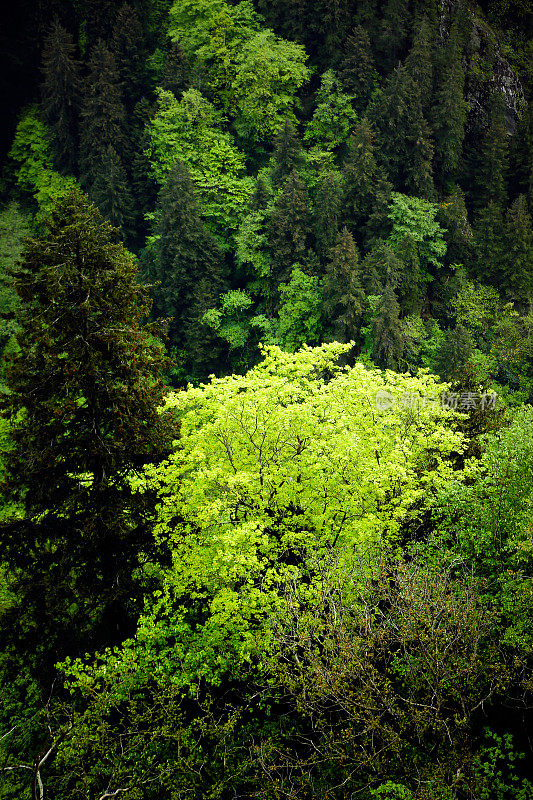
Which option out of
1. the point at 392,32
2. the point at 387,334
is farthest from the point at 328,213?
the point at 392,32

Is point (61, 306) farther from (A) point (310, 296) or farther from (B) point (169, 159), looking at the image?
(B) point (169, 159)

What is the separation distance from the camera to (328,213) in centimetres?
3189

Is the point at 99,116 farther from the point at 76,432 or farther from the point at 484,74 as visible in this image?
the point at 76,432

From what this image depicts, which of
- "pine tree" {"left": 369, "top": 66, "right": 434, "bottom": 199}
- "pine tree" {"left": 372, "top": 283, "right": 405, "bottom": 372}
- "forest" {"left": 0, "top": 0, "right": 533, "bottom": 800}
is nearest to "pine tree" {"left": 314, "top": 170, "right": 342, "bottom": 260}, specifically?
"forest" {"left": 0, "top": 0, "right": 533, "bottom": 800}

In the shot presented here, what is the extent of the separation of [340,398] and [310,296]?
1666cm

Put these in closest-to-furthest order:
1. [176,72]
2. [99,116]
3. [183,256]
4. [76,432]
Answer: [76,432], [183,256], [99,116], [176,72]

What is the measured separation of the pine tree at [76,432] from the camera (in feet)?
35.8

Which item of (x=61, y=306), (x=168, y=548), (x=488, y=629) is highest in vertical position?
(x=61, y=306)

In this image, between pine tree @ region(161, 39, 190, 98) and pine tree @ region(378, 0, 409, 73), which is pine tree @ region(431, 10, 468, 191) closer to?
pine tree @ region(378, 0, 409, 73)

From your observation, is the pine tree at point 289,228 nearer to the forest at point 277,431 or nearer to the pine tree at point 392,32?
the forest at point 277,431

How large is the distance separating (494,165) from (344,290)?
16.4 metres

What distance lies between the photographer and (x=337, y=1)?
35531 millimetres

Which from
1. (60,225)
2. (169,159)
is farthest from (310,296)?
(60,225)

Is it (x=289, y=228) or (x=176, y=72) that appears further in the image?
(x=176, y=72)
